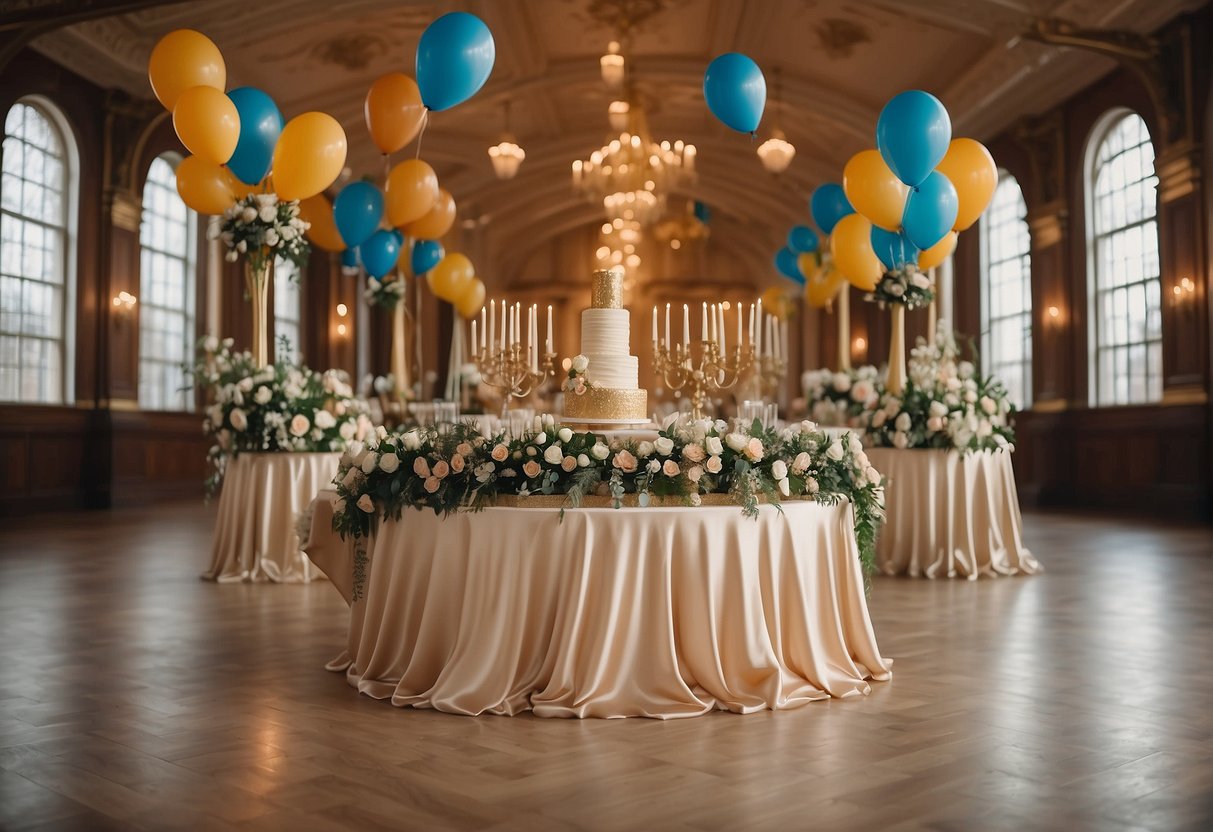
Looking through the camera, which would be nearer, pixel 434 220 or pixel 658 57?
pixel 434 220

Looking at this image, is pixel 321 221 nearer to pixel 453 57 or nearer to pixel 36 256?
pixel 453 57

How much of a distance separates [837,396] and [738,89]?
253 cm

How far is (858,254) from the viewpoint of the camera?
856 centimetres

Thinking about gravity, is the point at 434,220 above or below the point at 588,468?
above

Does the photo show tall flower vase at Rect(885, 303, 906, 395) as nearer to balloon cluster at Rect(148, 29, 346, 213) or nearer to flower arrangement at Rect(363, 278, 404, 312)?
balloon cluster at Rect(148, 29, 346, 213)

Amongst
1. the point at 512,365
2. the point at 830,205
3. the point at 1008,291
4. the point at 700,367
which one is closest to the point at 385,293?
the point at 830,205

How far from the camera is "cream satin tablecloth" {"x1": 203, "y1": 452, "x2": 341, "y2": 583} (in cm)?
716

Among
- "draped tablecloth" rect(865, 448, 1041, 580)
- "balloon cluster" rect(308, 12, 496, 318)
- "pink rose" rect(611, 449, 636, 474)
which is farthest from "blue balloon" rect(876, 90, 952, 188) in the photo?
"pink rose" rect(611, 449, 636, 474)

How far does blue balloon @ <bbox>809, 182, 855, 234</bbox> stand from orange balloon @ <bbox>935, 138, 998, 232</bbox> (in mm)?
3184

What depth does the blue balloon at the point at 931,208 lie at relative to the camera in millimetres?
6926

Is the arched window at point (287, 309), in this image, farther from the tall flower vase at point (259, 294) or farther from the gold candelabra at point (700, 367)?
the gold candelabra at point (700, 367)

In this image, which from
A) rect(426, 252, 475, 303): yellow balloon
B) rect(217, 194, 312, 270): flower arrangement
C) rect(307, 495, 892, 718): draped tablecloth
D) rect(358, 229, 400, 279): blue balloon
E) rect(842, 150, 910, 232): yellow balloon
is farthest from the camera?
rect(426, 252, 475, 303): yellow balloon

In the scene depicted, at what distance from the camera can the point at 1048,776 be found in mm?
3070

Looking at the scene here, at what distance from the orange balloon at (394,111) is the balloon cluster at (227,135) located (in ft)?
1.05
